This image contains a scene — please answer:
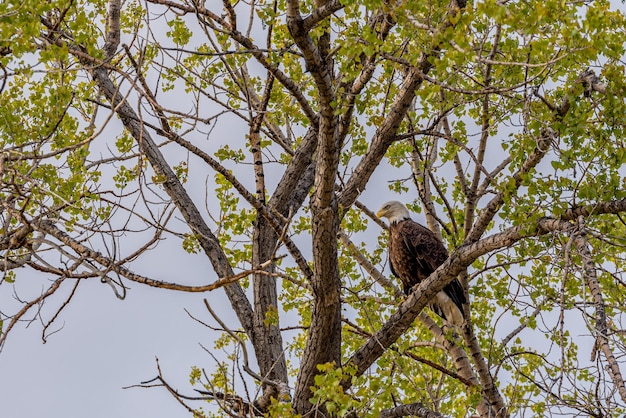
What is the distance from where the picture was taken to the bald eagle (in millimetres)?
8094

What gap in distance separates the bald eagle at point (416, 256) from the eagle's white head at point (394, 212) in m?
0.13

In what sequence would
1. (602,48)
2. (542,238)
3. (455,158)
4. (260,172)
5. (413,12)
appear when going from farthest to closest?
(455,158) → (260,172) → (542,238) → (413,12) → (602,48)

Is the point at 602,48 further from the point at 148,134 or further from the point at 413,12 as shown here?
the point at 148,134

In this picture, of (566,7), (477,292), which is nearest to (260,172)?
(477,292)

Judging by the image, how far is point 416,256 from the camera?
8.59m

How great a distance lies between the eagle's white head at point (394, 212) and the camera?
9.41 m

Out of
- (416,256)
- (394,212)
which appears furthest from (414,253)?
(394,212)

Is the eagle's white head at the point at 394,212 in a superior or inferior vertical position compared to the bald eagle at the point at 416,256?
superior

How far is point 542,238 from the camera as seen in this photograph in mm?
4793

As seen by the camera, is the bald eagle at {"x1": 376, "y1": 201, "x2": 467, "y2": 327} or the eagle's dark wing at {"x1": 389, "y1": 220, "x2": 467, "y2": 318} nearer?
the bald eagle at {"x1": 376, "y1": 201, "x2": 467, "y2": 327}

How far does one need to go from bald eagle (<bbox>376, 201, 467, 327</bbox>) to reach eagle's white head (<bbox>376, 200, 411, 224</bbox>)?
126mm

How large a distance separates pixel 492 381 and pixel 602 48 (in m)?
4.14

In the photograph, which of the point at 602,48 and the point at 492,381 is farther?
the point at 492,381

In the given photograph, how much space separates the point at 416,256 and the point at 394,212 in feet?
3.60
